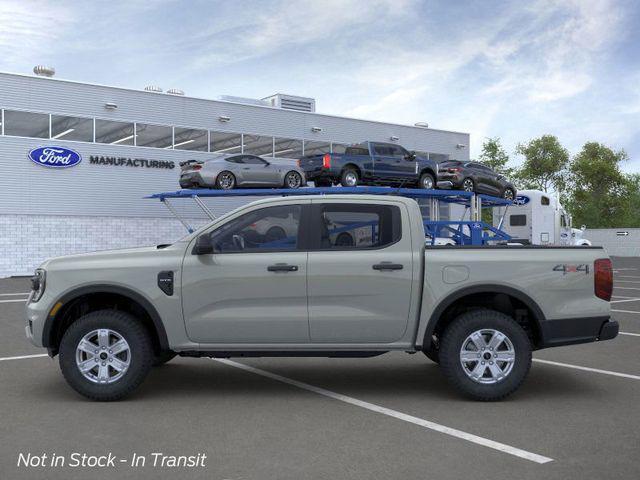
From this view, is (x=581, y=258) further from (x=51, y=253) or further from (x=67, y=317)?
(x=51, y=253)

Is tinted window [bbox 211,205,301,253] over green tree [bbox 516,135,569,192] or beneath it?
beneath

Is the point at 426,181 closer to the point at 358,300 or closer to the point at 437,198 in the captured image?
the point at 437,198

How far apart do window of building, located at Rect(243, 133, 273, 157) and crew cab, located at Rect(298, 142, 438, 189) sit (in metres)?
10.0

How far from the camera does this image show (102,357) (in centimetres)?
632

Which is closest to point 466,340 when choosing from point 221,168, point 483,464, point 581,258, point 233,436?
point 581,258

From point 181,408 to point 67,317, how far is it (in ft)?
5.28

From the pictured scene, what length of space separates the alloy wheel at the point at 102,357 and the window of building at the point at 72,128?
2336cm

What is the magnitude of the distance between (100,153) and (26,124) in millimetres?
2963

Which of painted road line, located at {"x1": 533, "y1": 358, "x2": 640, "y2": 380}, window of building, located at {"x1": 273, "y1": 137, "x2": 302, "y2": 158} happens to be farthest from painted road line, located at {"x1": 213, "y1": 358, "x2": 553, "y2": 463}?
window of building, located at {"x1": 273, "y1": 137, "x2": 302, "y2": 158}

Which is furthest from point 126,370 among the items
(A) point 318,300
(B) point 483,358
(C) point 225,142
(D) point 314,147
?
(D) point 314,147

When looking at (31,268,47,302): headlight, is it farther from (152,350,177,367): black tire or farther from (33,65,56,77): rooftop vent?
Result: (33,65,56,77): rooftop vent

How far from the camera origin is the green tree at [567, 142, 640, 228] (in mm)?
71875

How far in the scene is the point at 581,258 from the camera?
6492 mm

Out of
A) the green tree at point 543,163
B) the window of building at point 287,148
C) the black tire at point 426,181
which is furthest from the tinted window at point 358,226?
the green tree at point 543,163
